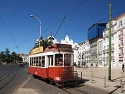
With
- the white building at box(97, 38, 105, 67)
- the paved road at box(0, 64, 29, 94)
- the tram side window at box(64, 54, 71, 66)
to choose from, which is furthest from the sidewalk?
the white building at box(97, 38, 105, 67)

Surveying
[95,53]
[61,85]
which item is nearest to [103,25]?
[95,53]

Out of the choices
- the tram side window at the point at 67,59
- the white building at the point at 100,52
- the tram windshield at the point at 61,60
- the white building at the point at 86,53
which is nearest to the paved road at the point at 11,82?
the tram windshield at the point at 61,60

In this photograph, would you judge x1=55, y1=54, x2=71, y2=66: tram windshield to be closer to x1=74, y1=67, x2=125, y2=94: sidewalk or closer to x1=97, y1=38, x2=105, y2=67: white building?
x1=74, y1=67, x2=125, y2=94: sidewalk

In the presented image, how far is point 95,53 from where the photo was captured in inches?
3979

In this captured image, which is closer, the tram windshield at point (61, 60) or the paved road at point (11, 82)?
the paved road at point (11, 82)

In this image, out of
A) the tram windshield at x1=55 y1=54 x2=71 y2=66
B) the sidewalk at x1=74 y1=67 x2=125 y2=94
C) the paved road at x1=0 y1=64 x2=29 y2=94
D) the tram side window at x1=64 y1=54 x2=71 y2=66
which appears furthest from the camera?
the tram side window at x1=64 y1=54 x2=71 y2=66

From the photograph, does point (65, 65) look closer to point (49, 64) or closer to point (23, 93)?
point (49, 64)

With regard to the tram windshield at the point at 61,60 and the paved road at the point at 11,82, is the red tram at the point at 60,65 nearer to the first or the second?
the tram windshield at the point at 61,60

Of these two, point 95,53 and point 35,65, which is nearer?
point 35,65

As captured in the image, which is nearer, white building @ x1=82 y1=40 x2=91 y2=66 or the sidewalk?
the sidewalk

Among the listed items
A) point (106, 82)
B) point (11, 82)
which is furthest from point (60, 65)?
point (11, 82)

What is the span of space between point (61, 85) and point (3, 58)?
6014 inches

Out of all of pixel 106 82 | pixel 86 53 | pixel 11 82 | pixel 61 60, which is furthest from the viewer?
pixel 86 53

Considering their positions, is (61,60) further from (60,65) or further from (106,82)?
(106,82)
